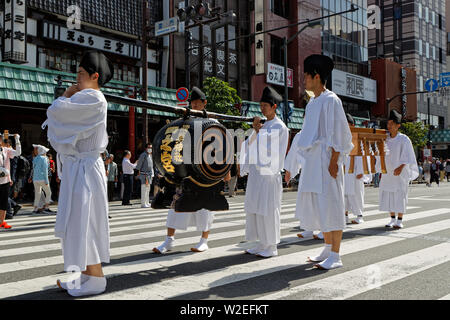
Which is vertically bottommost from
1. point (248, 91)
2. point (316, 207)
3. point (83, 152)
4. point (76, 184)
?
point (316, 207)

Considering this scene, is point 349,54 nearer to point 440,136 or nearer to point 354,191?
point 440,136

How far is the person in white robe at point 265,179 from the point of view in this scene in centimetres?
516

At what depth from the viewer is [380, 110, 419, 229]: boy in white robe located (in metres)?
7.80

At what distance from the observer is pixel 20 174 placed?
12.0 metres

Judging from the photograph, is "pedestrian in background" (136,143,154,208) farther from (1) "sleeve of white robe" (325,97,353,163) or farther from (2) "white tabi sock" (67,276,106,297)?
(2) "white tabi sock" (67,276,106,297)

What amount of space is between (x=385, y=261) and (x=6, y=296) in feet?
12.6

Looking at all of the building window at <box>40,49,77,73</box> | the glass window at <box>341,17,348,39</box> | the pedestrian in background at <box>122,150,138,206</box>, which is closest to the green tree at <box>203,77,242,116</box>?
the pedestrian in background at <box>122,150,138,206</box>

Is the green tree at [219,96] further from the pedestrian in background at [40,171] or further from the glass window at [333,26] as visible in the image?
the glass window at [333,26]

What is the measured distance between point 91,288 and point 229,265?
1617 mm

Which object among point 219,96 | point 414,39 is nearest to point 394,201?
point 219,96

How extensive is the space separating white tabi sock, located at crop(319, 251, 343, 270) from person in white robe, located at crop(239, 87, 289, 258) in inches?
28.5

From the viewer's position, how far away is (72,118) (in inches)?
139

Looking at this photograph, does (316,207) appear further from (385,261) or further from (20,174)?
(20,174)
